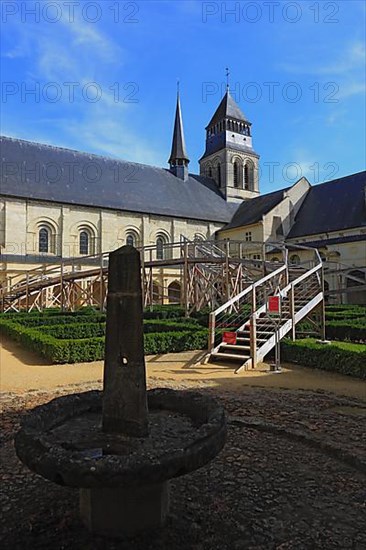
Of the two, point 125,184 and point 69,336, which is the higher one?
point 125,184

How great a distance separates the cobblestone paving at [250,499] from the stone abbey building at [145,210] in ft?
80.2

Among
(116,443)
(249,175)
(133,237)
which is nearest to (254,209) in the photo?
(249,175)

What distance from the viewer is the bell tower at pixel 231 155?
150 feet

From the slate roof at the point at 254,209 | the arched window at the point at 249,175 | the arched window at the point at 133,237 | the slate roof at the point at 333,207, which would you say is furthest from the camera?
the arched window at the point at 249,175

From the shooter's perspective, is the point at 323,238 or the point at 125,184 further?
the point at 125,184

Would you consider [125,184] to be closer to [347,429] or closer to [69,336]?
[69,336]

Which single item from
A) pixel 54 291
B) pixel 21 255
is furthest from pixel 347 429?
pixel 21 255

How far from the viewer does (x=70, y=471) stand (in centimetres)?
242

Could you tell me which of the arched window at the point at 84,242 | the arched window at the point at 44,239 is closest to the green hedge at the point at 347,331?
the arched window at the point at 84,242

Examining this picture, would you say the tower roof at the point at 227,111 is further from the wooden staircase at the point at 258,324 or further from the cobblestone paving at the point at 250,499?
the cobblestone paving at the point at 250,499

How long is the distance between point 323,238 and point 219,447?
3311 centimetres

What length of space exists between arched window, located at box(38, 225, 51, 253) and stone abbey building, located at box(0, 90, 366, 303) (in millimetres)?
75

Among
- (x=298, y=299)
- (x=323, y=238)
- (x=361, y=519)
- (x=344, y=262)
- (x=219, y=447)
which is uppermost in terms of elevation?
(x=323, y=238)

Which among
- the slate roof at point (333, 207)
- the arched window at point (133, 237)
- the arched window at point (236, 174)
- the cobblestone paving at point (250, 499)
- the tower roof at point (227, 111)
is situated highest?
the tower roof at point (227, 111)
